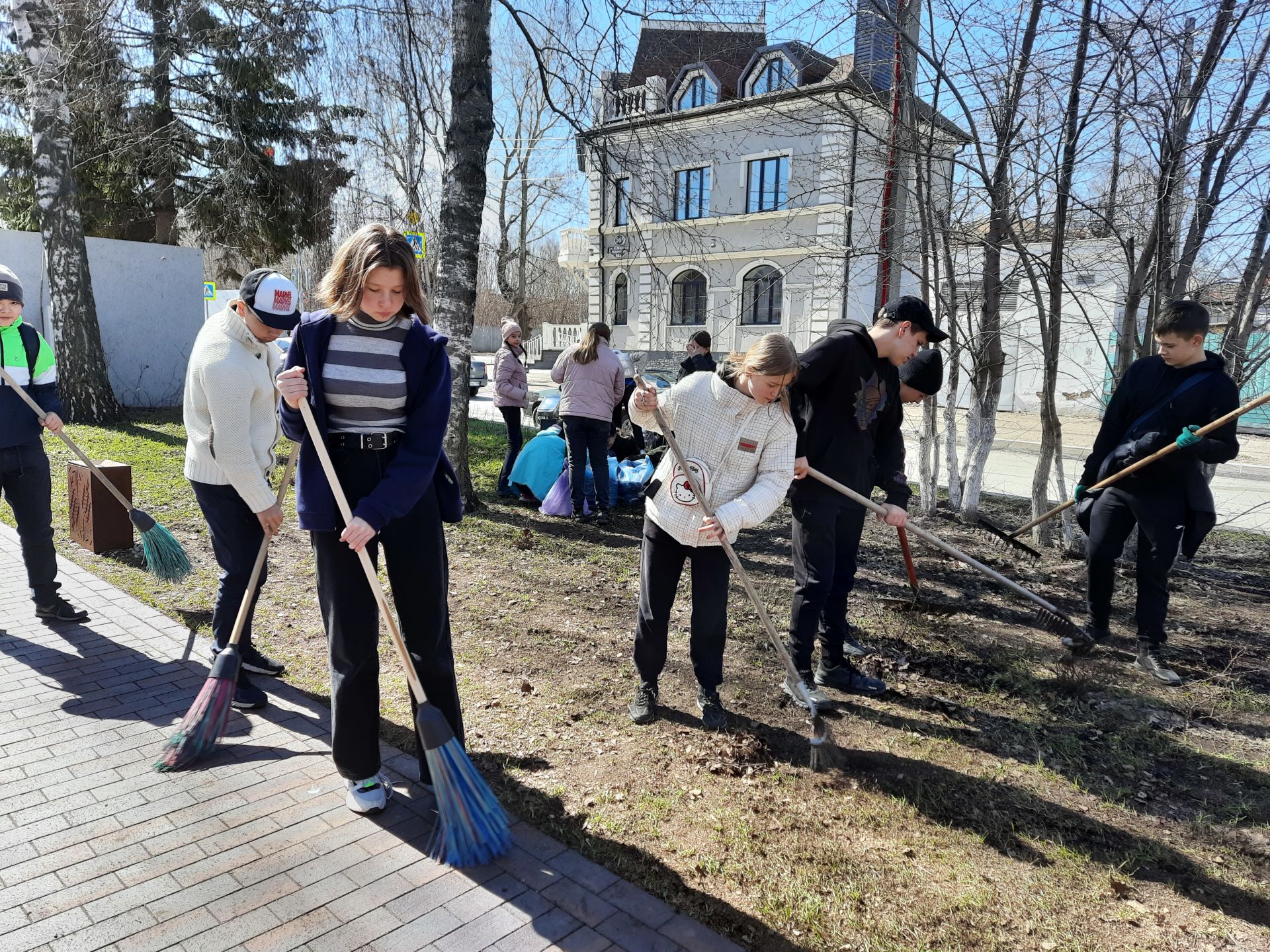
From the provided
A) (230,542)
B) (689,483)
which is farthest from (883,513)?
(230,542)

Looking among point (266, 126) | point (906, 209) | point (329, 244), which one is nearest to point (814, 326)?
point (329, 244)

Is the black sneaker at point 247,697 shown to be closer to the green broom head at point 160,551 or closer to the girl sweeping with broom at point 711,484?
the green broom head at point 160,551

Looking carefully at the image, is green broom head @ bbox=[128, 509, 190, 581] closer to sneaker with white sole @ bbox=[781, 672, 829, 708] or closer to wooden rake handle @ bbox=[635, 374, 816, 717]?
wooden rake handle @ bbox=[635, 374, 816, 717]

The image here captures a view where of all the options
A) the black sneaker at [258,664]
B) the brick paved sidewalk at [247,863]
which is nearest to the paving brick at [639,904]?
the brick paved sidewalk at [247,863]

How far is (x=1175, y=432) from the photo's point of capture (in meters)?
4.58

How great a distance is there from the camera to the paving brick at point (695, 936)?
7.96 feet

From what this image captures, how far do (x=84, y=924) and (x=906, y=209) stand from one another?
7317 mm

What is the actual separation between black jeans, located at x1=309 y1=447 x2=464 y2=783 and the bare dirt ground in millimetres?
637

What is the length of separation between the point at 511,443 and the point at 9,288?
5038mm

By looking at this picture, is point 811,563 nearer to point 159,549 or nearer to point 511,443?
point 159,549

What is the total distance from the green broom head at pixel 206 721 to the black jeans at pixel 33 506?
2.06m

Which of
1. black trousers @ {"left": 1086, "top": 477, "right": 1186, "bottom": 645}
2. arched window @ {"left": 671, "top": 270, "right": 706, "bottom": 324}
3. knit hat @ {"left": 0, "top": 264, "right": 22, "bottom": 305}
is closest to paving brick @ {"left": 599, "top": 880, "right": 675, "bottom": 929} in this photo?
black trousers @ {"left": 1086, "top": 477, "right": 1186, "bottom": 645}

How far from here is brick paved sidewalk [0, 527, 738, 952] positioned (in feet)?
7.93

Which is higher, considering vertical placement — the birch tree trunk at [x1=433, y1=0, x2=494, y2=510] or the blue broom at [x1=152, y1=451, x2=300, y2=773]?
the birch tree trunk at [x1=433, y1=0, x2=494, y2=510]
